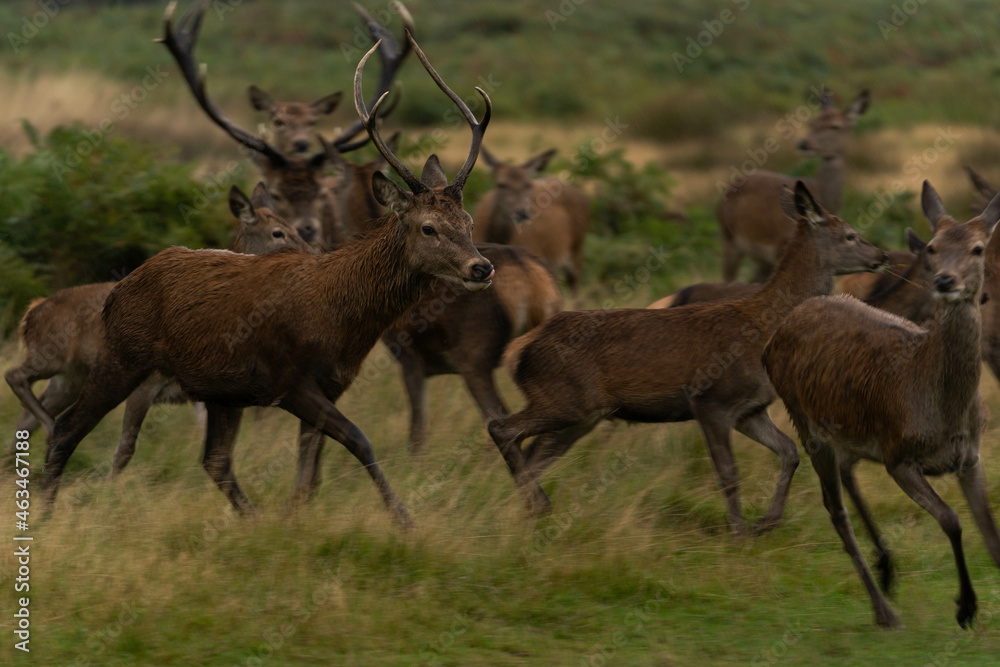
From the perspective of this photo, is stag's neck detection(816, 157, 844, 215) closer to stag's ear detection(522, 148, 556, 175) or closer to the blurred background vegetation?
the blurred background vegetation

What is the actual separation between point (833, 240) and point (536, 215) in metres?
6.03

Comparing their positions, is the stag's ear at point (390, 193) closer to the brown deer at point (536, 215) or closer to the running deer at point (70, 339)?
the running deer at point (70, 339)

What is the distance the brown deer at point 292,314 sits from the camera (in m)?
7.34

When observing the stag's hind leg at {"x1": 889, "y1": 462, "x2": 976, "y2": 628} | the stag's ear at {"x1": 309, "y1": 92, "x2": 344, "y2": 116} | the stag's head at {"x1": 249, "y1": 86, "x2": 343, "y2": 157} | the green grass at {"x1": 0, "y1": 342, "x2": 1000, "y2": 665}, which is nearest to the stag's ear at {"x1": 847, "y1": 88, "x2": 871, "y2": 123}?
the stag's ear at {"x1": 309, "y1": 92, "x2": 344, "y2": 116}

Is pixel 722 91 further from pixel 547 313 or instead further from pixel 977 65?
pixel 547 313

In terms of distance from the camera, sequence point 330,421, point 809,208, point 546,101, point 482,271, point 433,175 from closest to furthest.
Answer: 1. point 482,271
2. point 330,421
3. point 433,175
4. point 809,208
5. point 546,101

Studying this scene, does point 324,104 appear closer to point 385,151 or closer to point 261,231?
point 261,231

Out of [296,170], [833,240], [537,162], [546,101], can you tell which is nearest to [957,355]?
[833,240]

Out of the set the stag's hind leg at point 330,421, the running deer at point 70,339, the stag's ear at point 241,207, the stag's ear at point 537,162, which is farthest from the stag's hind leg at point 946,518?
the stag's ear at point 537,162

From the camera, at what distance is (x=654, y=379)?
7.88 meters

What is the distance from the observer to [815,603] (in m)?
6.68

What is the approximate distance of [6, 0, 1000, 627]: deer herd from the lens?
616cm

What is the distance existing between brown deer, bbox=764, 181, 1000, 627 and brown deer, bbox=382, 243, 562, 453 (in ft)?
8.46

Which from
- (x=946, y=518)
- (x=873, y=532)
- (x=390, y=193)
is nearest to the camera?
(x=946, y=518)
